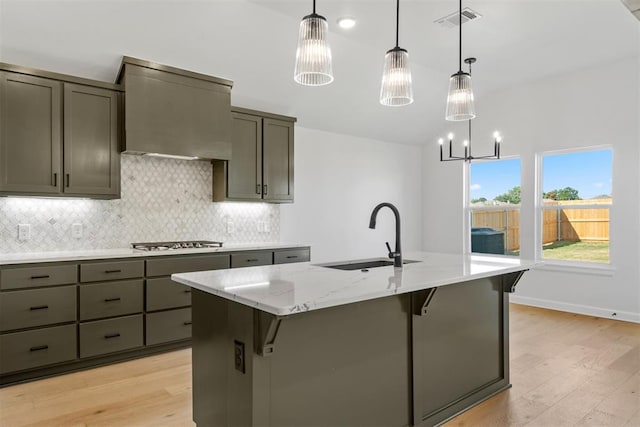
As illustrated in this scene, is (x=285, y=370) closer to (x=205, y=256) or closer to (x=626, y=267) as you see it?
(x=205, y=256)

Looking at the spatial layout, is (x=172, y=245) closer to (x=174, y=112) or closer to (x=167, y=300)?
(x=167, y=300)

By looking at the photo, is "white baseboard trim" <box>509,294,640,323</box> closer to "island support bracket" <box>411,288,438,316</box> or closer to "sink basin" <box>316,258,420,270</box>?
"sink basin" <box>316,258,420,270</box>

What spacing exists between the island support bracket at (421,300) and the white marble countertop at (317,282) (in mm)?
100

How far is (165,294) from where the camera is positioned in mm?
3848

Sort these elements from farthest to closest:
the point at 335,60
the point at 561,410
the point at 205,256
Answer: the point at 335,60 → the point at 205,256 → the point at 561,410

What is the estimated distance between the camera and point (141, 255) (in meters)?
3.70

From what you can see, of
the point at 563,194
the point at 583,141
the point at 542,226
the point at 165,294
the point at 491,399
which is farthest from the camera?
the point at 542,226

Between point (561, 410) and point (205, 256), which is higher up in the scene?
point (205, 256)

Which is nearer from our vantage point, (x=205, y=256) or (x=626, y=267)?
(x=205, y=256)

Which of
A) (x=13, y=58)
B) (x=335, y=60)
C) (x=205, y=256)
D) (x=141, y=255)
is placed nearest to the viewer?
(x=13, y=58)

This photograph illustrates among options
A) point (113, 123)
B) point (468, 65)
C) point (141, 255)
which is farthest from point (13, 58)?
point (468, 65)

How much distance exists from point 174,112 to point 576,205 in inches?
201

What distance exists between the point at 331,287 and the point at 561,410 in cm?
201

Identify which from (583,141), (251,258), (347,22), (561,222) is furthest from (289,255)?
(583,141)
